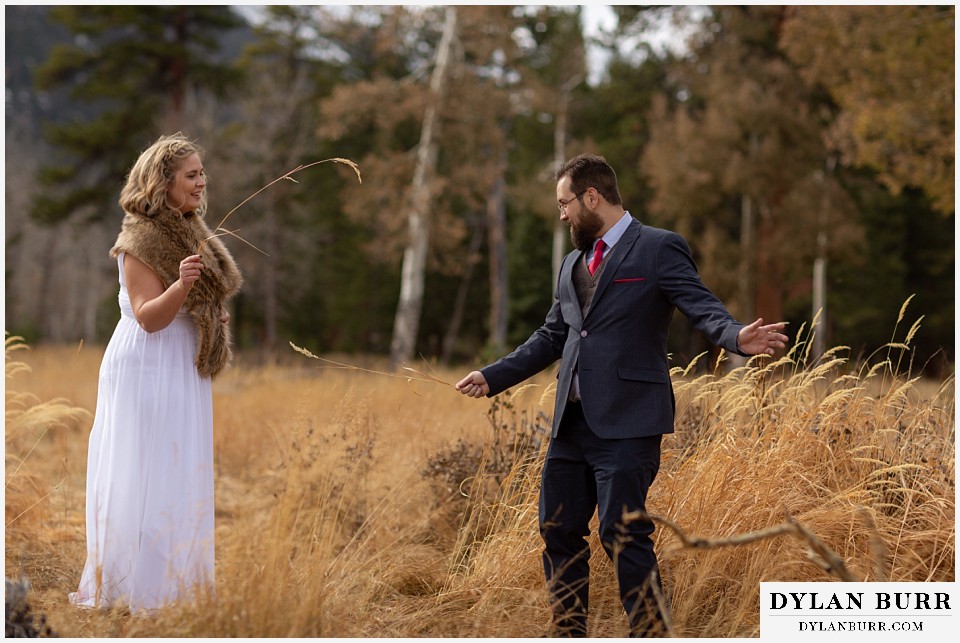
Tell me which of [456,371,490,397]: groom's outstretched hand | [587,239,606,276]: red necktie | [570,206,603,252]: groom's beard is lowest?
[456,371,490,397]: groom's outstretched hand

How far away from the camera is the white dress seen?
374cm

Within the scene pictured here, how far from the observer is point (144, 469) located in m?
3.78

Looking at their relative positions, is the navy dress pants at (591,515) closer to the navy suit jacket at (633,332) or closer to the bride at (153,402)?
the navy suit jacket at (633,332)

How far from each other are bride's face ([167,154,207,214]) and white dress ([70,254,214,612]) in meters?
0.34

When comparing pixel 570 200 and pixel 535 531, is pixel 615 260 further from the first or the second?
pixel 535 531

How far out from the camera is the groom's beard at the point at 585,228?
11.3 ft

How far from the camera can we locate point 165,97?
880 inches

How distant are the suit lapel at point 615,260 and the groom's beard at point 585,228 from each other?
112mm

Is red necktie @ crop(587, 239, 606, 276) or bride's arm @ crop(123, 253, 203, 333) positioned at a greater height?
red necktie @ crop(587, 239, 606, 276)

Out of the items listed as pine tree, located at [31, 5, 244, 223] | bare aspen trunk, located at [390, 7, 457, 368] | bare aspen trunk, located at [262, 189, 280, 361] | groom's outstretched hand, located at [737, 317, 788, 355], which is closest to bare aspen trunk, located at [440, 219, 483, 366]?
bare aspen trunk, located at [262, 189, 280, 361]

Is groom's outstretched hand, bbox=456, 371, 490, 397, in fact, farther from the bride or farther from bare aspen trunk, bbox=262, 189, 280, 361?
bare aspen trunk, bbox=262, 189, 280, 361

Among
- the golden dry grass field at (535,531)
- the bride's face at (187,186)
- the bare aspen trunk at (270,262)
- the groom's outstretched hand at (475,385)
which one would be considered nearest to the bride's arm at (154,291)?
the bride's face at (187,186)

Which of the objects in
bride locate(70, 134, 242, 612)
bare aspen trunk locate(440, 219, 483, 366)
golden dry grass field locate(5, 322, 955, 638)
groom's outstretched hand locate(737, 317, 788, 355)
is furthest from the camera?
bare aspen trunk locate(440, 219, 483, 366)

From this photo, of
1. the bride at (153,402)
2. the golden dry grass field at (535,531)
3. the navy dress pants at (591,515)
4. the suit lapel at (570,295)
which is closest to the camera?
the navy dress pants at (591,515)
